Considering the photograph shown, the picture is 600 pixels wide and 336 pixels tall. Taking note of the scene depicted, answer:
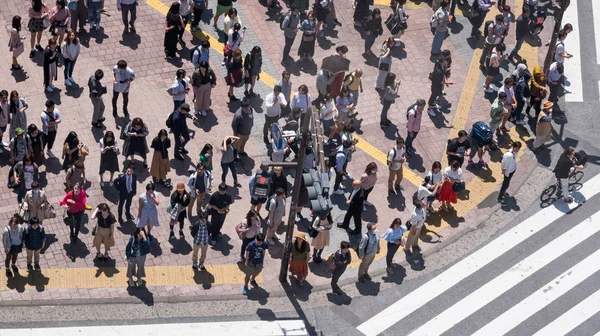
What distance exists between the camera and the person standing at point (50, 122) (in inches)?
1182

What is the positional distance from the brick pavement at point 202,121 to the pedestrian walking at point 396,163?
37cm

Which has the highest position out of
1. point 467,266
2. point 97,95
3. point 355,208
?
point 97,95

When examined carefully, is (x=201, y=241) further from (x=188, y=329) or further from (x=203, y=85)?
(x=203, y=85)

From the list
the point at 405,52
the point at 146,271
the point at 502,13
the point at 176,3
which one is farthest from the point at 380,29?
the point at 146,271

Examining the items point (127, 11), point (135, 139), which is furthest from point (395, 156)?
point (127, 11)

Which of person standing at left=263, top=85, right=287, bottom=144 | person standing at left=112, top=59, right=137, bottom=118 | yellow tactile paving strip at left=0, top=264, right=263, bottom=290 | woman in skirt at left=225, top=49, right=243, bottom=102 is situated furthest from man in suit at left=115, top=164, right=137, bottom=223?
woman in skirt at left=225, top=49, right=243, bottom=102

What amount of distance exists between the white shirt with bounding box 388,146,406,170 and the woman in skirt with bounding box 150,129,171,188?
210 inches

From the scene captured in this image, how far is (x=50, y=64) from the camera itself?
3231 centimetres

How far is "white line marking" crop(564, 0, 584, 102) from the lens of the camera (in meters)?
36.2

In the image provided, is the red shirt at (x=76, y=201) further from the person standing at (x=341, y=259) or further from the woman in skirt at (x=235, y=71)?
the woman in skirt at (x=235, y=71)

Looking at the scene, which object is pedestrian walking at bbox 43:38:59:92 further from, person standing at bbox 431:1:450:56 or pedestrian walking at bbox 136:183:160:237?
person standing at bbox 431:1:450:56

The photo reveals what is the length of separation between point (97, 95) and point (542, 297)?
11689 millimetres

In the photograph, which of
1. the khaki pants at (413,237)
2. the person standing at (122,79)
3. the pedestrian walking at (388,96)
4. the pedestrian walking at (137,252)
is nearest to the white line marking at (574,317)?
the khaki pants at (413,237)

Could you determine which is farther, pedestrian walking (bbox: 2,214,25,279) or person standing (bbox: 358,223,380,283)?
person standing (bbox: 358,223,380,283)
